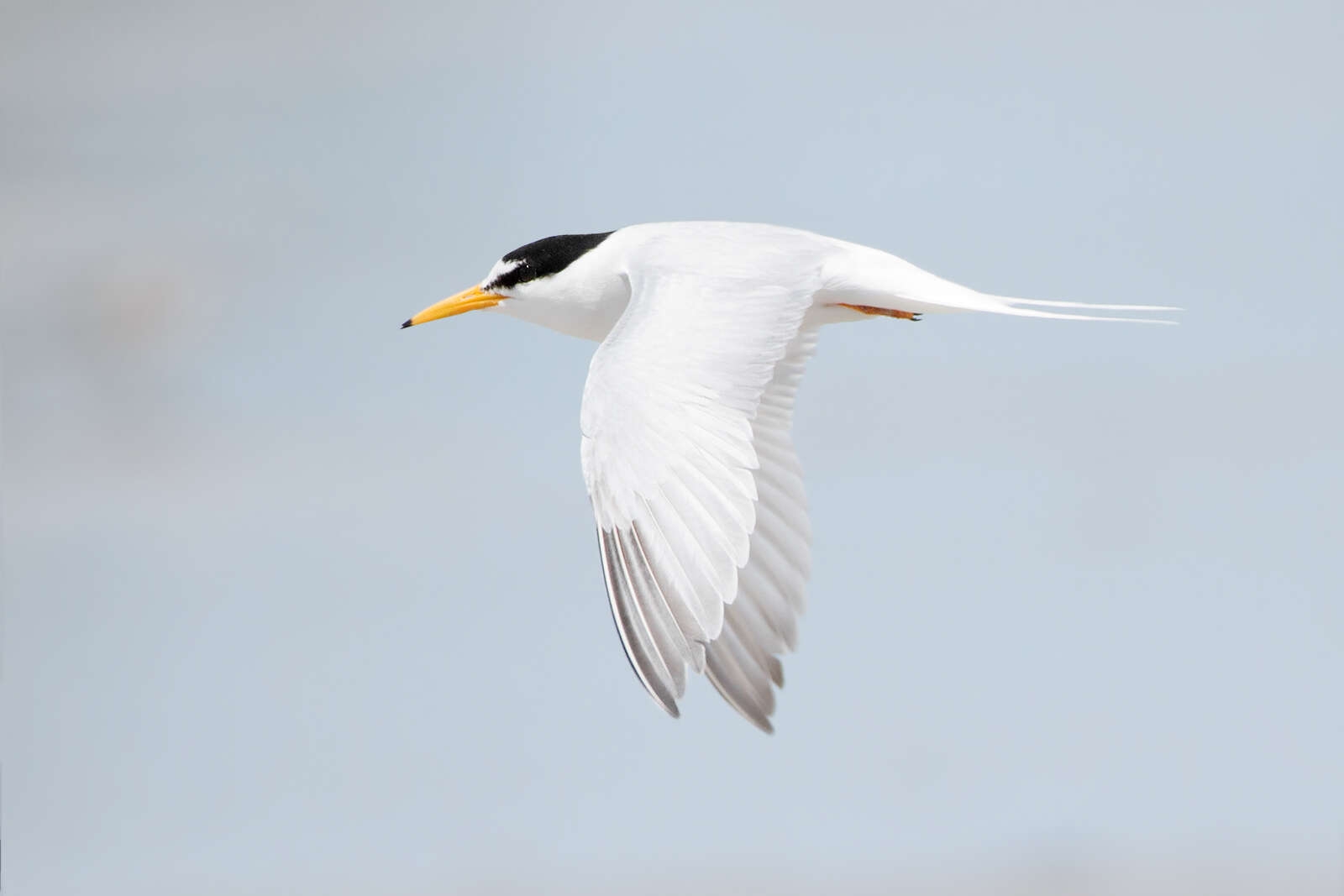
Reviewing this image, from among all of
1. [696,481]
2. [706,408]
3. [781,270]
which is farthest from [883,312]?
[696,481]

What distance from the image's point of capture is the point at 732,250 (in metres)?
5.40

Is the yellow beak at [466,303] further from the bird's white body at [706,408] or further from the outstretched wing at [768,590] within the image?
the outstretched wing at [768,590]

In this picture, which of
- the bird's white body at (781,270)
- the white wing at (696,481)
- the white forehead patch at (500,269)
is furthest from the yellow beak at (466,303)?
the white wing at (696,481)

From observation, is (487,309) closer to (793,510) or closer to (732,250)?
(732,250)

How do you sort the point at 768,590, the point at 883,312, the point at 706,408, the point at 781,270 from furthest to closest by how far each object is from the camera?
the point at 883,312, the point at 781,270, the point at 768,590, the point at 706,408

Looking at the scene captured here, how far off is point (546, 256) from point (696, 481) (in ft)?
6.66

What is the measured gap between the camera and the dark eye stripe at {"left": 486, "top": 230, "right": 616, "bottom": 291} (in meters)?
6.11

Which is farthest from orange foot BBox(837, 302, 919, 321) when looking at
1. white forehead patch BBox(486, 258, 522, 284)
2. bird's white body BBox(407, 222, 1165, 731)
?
white forehead patch BBox(486, 258, 522, 284)

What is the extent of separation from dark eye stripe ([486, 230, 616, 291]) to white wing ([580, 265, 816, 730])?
72 cm

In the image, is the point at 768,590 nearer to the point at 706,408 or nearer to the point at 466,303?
the point at 706,408

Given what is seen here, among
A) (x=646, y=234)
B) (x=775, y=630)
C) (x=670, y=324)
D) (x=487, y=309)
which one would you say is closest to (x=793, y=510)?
(x=775, y=630)

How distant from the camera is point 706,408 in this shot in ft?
15.1

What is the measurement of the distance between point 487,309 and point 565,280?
64cm

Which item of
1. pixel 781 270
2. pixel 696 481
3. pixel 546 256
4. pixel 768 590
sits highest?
pixel 781 270
